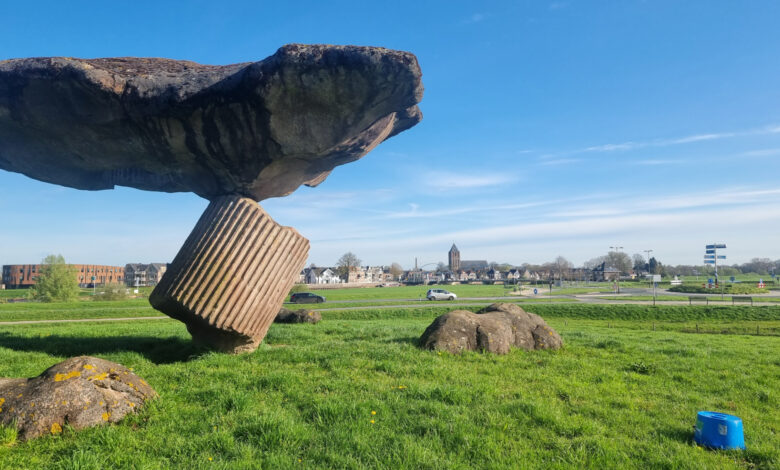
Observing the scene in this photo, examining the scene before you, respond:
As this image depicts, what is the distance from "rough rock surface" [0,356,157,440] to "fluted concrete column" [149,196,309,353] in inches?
114

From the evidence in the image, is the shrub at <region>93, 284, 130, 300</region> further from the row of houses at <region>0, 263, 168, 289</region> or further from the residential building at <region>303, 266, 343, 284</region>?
the residential building at <region>303, 266, 343, 284</region>

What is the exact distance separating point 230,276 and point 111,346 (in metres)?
4.74

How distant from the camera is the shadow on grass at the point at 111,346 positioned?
998cm

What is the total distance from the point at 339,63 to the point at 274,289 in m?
4.80

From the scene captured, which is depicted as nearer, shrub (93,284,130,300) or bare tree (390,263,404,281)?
shrub (93,284,130,300)

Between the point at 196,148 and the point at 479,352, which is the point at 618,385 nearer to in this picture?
the point at 479,352

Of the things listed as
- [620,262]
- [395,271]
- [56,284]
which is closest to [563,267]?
[620,262]

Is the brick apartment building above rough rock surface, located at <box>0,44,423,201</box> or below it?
below

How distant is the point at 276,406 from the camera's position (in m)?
6.02

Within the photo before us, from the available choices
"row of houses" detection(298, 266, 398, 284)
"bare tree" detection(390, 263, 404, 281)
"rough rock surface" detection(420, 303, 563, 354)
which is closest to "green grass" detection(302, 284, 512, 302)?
"rough rock surface" detection(420, 303, 563, 354)

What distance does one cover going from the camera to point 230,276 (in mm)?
8922

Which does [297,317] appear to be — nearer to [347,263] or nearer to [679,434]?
[679,434]

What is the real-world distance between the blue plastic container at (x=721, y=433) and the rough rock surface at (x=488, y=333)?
5053mm

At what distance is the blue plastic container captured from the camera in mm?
4898
